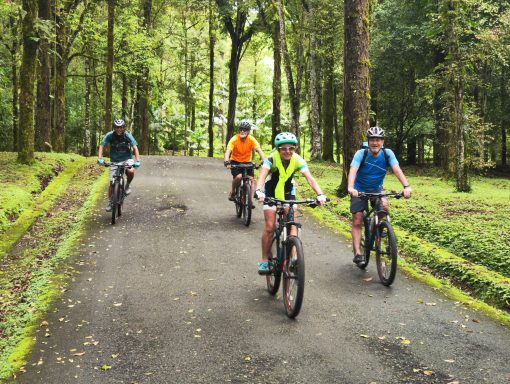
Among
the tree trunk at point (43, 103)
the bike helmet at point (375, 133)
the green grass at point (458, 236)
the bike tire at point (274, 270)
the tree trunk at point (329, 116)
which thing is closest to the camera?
the bike tire at point (274, 270)

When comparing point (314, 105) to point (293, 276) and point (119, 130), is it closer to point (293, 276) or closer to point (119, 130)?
point (119, 130)

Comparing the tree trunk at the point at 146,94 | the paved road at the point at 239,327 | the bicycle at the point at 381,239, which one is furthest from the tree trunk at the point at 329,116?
the bicycle at the point at 381,239

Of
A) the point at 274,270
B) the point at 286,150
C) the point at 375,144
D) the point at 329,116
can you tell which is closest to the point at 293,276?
the point at 274,270

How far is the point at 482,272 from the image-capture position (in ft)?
25.3

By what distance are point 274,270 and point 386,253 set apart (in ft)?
6.02

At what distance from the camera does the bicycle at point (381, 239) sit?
736cm

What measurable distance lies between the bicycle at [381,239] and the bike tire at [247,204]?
139 inches

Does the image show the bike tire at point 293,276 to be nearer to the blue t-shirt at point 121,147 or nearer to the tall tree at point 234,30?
the blue t-shirt at point 121,147

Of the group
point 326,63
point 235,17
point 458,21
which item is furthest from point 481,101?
point 235,17

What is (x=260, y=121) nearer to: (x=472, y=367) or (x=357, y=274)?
(x=357, y=274)

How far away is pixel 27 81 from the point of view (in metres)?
16.7

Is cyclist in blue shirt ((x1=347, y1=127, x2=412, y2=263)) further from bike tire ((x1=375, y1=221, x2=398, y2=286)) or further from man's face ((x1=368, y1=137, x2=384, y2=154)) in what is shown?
bike tire ((x1=375, y1=221, x2=398, y2=286))

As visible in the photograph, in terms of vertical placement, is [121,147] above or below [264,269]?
above

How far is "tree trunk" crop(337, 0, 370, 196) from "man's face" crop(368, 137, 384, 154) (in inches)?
223
